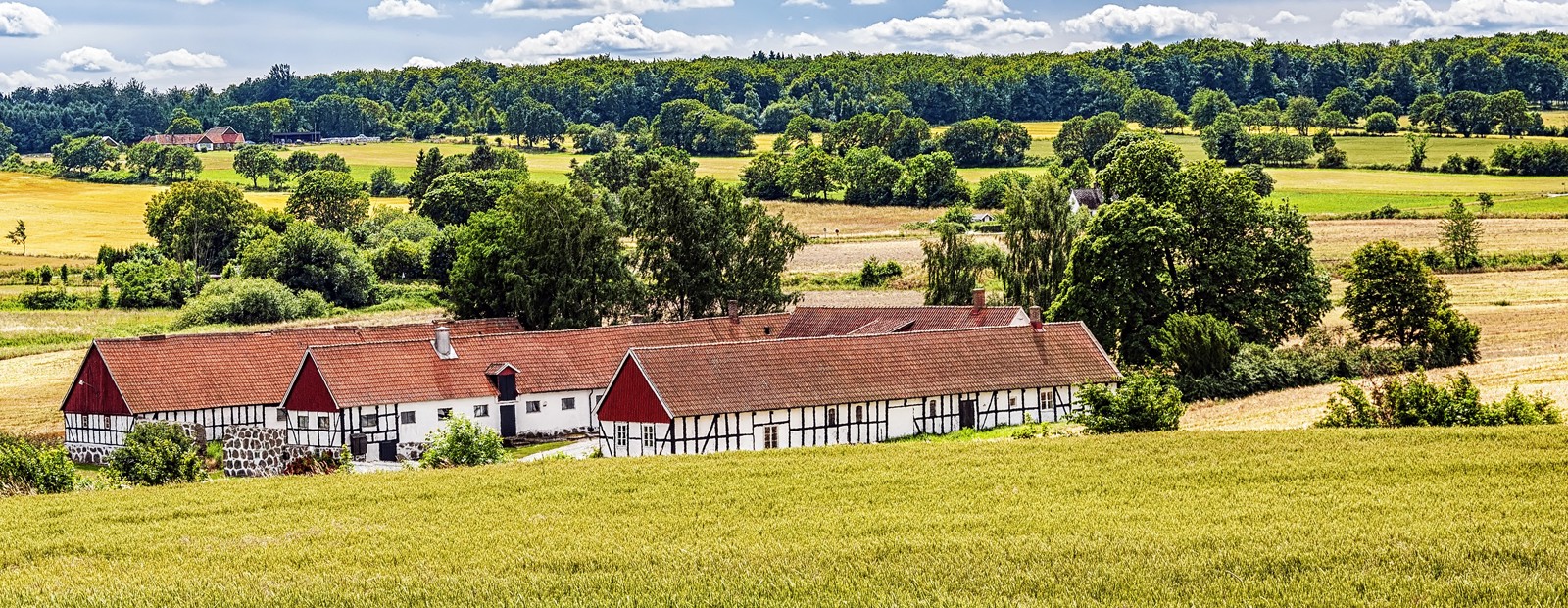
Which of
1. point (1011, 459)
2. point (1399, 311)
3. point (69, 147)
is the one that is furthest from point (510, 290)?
point (69, 147)

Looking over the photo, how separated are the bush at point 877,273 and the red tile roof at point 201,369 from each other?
39698mm

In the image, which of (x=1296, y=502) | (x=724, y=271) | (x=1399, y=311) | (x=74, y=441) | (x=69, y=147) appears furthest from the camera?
(x=69, y=147)

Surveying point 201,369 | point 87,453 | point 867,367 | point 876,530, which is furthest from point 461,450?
point 87,453

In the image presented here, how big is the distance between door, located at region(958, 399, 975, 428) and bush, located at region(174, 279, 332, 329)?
152 feet

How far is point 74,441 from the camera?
172 feet

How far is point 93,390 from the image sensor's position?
51.9 m

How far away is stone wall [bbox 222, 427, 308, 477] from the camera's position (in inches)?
1807

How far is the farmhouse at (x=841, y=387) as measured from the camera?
147 feet

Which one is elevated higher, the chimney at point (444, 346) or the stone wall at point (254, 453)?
the chimney at point (444, 346)

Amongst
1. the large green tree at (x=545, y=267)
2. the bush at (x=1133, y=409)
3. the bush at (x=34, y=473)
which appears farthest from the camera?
the large green tree at (x=545, y=267)

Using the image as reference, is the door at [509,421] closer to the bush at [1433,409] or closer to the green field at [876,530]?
the green field at [876,530]

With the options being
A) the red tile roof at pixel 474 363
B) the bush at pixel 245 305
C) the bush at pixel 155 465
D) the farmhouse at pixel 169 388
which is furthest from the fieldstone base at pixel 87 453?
the bush at pixel 245 305

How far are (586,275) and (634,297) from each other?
8.17ft

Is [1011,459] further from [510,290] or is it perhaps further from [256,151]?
[256,151]
